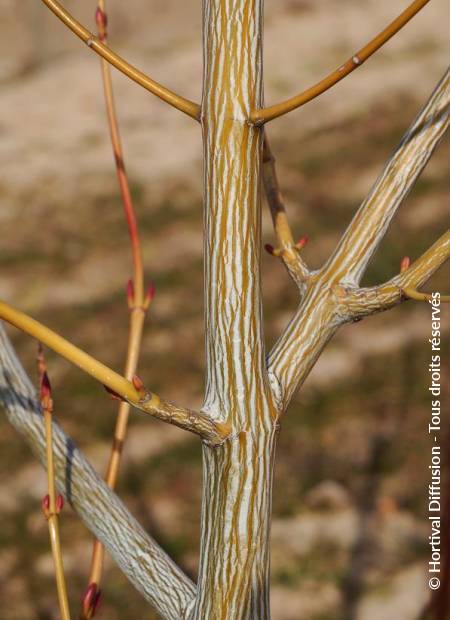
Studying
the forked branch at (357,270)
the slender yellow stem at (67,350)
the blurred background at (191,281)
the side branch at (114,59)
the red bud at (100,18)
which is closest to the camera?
the slender yellow stem at (67,350)

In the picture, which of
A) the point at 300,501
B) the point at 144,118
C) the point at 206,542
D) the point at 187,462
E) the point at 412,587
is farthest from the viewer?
the point at 144,118

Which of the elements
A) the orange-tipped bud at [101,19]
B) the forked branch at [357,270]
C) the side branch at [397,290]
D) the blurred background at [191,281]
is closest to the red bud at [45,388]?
the forked branch at [357,270]

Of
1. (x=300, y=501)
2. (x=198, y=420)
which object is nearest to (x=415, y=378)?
(x=300, y=501)

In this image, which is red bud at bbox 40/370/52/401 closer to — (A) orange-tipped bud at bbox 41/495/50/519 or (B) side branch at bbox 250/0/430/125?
(A) orange-tipped bud at bbox 41/495/50/519

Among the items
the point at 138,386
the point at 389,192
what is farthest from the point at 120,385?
the point at 389,192

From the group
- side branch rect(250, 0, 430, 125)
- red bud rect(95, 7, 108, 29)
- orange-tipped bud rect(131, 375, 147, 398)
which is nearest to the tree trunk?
side branch rect(250, 0, 430, 125)

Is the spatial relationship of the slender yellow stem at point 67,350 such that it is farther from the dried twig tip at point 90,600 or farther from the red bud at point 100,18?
the red bud at point 100,18

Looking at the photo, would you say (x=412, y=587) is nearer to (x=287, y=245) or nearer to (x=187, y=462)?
(x=187, y=462)
